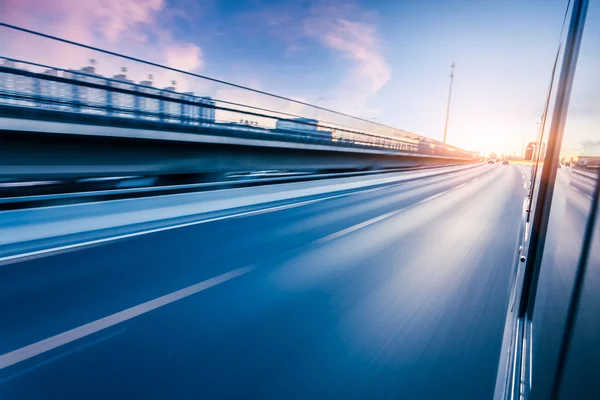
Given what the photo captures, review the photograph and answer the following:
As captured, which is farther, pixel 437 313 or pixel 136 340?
pixel 437 313

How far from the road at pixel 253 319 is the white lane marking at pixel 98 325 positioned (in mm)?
14

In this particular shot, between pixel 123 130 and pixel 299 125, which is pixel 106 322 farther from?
pixel 299 125

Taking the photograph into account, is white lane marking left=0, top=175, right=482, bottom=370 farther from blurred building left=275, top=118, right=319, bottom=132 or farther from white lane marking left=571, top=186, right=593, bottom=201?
blurred building left=275, top=118, right=319, bottom=132

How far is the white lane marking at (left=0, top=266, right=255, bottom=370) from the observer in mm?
2416

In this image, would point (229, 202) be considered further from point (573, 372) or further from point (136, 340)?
point (573, 372)

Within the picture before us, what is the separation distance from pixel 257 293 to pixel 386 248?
274 cm

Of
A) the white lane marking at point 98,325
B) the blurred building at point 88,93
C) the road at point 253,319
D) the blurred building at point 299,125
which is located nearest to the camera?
the road at point 253,319

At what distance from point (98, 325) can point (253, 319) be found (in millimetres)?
1324

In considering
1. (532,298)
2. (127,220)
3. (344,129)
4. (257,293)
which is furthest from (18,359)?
(344,129)

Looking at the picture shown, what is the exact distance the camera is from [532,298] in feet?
8.79

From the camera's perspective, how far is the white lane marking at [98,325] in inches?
95.1

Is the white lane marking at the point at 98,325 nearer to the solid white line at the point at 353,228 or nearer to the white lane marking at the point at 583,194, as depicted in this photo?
the solid white line at the point at 353,228

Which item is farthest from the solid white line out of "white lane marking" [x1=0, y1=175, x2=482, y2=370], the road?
"white lane marking" [x1=0, y1=175, x2=482, y2=370]

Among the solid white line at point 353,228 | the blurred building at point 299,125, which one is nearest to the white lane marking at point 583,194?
the solid white line at point 353,228
